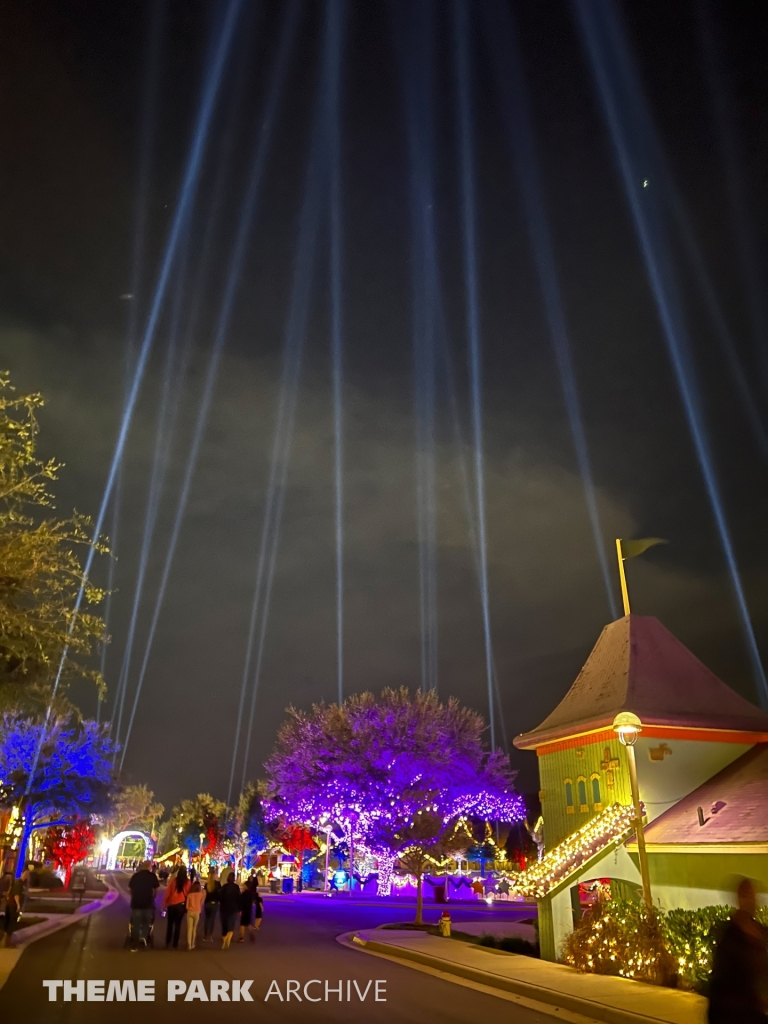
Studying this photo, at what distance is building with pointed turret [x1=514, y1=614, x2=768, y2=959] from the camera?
1585cm

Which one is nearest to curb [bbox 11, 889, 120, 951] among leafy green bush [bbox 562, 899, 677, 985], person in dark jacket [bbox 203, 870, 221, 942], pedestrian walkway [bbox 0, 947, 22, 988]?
pedestrian walkway [bbox 0, 947, 22, 988]

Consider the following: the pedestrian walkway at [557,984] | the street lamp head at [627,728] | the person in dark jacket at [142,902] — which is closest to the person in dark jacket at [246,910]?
the person in dark jacket at [142,902]

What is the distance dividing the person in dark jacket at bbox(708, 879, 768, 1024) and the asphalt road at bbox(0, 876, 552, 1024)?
536 cm

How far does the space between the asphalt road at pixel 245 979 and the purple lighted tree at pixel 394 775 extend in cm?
1564

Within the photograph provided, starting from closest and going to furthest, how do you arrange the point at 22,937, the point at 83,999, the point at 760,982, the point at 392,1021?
the point at 760,982, the point at 392,1021, the point at 83,999, the point at 22,937

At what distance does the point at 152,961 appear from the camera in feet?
48.9

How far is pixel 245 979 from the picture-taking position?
13211mm

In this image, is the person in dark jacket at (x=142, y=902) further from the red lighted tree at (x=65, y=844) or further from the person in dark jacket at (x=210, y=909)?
the red lighted tree at (x=65, y=844)

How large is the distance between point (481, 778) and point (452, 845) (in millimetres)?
4065

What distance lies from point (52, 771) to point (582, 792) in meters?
28.0

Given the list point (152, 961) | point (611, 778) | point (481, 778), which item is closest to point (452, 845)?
point (481, 778)

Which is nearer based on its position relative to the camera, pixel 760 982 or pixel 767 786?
pixel 760 982

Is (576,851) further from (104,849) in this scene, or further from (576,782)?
(104,849)

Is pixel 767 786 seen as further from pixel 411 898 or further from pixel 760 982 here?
pixel 411 898
